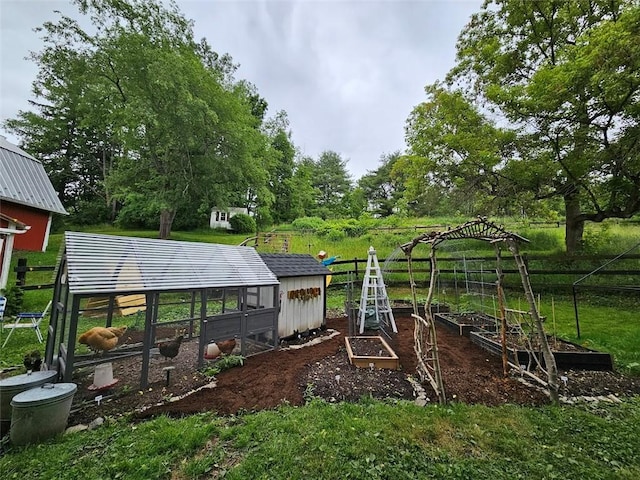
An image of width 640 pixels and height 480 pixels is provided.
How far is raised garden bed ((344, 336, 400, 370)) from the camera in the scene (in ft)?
13.4

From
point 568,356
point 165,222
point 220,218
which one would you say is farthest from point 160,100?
Result: point 220,218

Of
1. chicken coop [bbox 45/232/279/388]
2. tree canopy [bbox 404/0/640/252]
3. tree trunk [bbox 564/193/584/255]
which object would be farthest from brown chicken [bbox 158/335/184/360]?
tree trunk [bbox 564/193/584/255]

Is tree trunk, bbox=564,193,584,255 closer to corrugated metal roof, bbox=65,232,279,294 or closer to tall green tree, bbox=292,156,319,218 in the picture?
corrugated metal roof, bbox=65,232,279,294

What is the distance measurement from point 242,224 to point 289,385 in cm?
1968

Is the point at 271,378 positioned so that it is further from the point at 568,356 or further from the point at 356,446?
the point at 568,356

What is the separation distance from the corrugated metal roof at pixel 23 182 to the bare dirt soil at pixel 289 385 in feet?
23.6

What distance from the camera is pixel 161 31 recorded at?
12578 millimetres

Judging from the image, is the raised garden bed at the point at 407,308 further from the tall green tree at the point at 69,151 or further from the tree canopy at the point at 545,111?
the tall green tree at the point at 69,151

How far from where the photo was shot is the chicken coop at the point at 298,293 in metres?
5.53

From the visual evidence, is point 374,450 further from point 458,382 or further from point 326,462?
point 458,382

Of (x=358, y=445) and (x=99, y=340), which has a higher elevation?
(x=99, y=340)

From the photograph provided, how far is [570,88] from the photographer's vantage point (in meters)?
6.09

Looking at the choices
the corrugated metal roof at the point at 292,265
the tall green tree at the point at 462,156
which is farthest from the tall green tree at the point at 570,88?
the corrugated metal roof at the point at 292,265

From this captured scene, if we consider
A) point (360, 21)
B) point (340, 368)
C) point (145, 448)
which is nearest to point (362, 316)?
point (340, 368)
